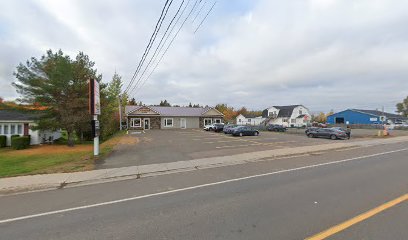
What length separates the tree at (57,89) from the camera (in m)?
22.4

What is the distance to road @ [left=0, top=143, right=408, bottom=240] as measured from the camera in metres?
4.57

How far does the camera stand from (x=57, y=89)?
2256 cm

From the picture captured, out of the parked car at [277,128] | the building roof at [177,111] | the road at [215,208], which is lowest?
the road at [215,208]

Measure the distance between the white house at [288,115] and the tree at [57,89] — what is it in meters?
60.0

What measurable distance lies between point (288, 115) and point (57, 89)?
211 feet

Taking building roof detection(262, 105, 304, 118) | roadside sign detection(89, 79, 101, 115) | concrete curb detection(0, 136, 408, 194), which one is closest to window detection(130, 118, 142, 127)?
roadside sign detection(89, 79, 101, 115)

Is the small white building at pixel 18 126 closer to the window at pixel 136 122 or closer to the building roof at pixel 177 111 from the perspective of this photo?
the window at pixel 136 122

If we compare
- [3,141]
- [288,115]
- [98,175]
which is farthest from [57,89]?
[288,115]

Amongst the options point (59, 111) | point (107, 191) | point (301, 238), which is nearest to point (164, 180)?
point (107, 191)

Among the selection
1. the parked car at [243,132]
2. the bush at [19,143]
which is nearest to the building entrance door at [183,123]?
the parked car at [243,132]

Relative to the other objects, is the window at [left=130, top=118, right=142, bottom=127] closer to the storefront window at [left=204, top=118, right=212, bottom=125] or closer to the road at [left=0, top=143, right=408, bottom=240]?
the storefront window at [left=204, top=118, right=212, bottom=125]

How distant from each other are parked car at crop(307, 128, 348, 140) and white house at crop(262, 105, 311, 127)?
39.9 m

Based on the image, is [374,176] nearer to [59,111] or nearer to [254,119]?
[59,111]

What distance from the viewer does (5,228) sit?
5.01m
